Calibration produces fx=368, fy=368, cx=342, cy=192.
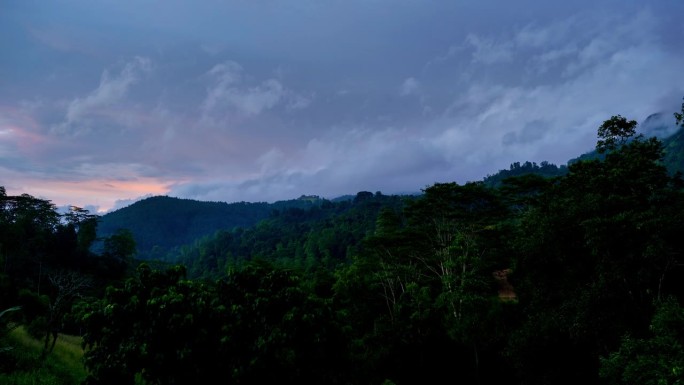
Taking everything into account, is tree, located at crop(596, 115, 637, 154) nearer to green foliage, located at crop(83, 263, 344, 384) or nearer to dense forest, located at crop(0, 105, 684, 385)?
dense forest, located at crop(0, 105, 684, 385)

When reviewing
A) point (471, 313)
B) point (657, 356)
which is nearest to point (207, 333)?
point (657, 356)

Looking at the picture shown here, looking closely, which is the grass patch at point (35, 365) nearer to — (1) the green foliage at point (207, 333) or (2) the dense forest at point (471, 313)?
(2) the dense forest at point (471, 313)

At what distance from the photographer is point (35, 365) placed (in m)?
15.5

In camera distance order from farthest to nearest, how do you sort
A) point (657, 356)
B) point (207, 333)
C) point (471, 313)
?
point (471, 313) < point (657, 356) < point (207, 333)

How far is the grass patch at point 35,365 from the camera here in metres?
13.9

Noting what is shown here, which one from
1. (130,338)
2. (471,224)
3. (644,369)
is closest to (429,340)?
(471,224)

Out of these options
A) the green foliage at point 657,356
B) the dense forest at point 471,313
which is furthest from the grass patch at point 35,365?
the green foliage at point 657,356

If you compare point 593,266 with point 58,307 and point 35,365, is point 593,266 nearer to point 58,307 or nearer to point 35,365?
point 35,365

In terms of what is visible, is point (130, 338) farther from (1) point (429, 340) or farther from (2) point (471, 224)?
(2) point (471, 224)

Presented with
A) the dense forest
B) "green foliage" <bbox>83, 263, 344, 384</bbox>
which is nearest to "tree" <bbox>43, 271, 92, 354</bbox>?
the dense forest

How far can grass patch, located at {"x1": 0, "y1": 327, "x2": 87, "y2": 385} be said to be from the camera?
13.9 meters

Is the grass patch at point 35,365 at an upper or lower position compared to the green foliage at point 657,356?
lower

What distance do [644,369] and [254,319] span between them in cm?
1113

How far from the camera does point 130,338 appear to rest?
372 inches
